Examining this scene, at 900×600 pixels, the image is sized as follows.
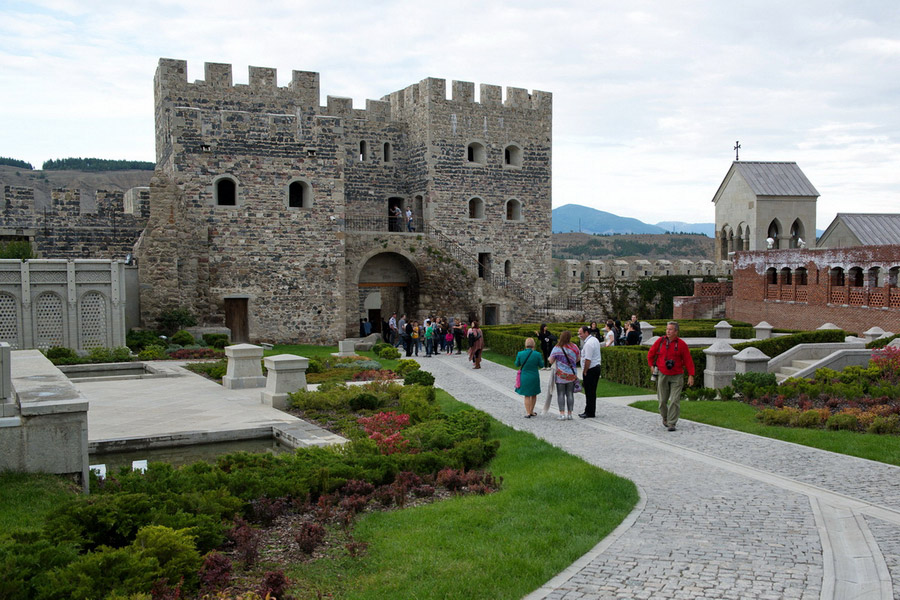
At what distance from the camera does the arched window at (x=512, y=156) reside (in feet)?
121

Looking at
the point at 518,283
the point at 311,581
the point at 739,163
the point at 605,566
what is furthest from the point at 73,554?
the point at 739,163

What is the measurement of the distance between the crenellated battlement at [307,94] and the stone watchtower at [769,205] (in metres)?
10.5

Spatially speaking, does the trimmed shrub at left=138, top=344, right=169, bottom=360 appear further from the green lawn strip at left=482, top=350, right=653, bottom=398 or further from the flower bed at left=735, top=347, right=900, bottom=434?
the flower bed at left=735, top=347, right=900, bottom=434

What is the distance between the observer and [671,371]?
11.9 m

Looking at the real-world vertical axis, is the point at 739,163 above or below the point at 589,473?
above

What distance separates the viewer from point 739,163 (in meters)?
38.8

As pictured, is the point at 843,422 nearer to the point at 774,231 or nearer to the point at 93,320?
the point at 93,320

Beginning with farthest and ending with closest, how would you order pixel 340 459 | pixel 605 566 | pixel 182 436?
pixel 182 436 < pixel 340 459 < pixel 605 566

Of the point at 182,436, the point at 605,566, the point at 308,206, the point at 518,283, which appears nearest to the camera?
the point at 605,566

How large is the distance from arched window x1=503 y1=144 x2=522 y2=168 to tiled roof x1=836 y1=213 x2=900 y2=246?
14.2 meters

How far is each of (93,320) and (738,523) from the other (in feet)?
64.5

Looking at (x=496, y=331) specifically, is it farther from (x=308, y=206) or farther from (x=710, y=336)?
(x=308, y=206)

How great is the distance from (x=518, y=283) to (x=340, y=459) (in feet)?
93.1

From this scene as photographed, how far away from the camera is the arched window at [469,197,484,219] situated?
36.2 m
